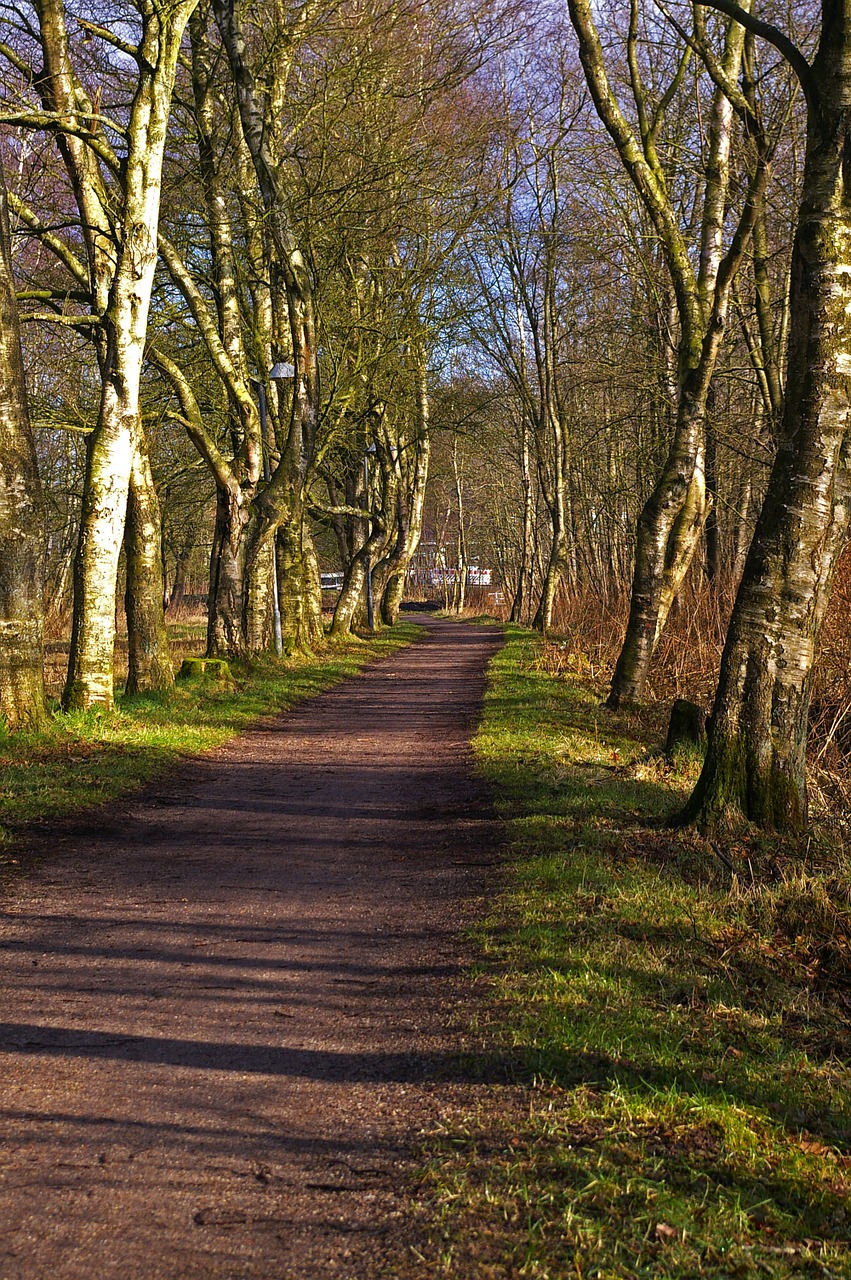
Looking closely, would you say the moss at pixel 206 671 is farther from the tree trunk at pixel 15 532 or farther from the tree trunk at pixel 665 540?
the tree trunk at pixel 665 540

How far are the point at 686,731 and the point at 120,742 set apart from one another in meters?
5.54

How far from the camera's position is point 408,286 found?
23.0 metres

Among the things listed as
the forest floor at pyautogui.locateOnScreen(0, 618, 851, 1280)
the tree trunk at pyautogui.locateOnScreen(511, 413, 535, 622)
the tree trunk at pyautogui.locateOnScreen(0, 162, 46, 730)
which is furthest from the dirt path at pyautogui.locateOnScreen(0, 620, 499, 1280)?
the tree trunk at pyautogui.locateOnScreen(511, 413, 535, 622)

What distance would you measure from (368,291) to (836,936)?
20697 mm

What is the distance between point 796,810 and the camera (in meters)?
7.08

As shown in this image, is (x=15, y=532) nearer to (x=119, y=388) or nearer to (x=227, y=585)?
(x=119, y=388)

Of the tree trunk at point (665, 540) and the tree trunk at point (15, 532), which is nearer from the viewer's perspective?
the tree trunk at point (15, 532)

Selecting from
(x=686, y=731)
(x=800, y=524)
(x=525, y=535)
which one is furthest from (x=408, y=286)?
(x=800, y=524)

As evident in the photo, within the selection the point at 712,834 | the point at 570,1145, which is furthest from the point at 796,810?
the point at 570,1145

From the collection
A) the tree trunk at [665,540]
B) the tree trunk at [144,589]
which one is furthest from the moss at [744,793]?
the tree trunk at [144,589]

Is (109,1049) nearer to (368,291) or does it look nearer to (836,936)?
(836,936)

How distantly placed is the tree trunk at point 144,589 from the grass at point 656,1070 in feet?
24.0

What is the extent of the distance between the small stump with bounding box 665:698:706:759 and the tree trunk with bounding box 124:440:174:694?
263 inches

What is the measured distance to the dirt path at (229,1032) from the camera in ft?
9.75
